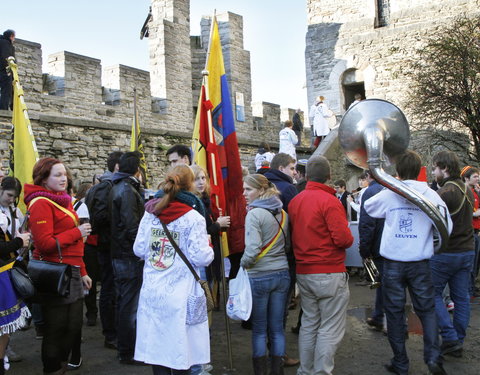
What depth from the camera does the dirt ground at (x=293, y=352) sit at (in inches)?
176

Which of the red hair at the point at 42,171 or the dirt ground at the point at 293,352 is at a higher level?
the red hair at the point at 42,171

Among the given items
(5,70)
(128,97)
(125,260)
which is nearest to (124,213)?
(125,260)

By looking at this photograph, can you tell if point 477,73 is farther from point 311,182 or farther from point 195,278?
point 195,278

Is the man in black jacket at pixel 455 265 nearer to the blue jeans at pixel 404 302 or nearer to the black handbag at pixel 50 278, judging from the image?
the blue jeans at pixel 404 302

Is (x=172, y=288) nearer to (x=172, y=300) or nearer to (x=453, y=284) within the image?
(x=172, y=300)

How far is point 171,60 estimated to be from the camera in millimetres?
16375

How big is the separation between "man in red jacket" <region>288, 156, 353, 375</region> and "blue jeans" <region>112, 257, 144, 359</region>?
5.17 feet

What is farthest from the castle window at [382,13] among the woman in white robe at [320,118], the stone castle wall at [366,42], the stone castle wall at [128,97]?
the stone castle wall at [128,97]

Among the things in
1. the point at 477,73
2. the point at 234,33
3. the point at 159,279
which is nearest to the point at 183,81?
the point at 234,33

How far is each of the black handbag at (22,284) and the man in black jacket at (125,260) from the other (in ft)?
3.20

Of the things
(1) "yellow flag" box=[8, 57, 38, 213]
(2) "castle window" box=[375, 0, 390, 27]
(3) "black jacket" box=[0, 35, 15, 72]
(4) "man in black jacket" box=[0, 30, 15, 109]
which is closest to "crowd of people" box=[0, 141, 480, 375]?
(1) "yellow flag" box=[8, 57, 38, 213]

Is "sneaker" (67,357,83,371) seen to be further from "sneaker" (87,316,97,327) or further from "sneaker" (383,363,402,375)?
"sneaker" (383,363,402,375)

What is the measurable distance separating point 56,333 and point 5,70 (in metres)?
7.21

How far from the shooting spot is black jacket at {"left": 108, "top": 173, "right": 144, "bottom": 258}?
15.2 ft
